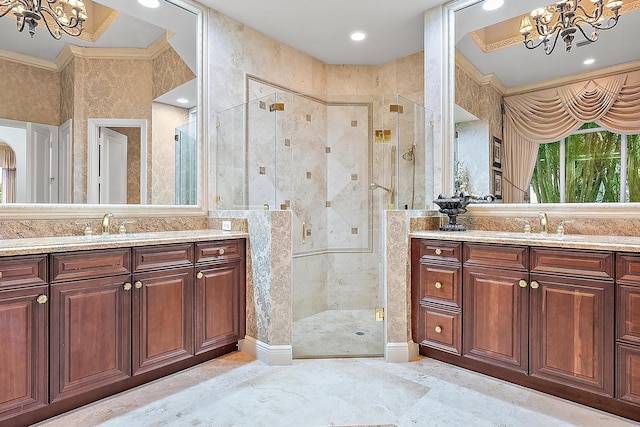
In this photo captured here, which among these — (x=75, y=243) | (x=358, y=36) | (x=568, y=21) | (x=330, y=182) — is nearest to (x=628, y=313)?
(x=568, y=21)

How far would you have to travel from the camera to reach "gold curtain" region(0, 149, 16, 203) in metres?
2.04

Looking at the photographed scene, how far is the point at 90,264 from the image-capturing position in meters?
1.91

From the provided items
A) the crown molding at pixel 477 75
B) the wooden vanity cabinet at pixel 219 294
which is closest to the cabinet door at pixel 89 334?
the wooden vanity cabinet at pixel 219 294

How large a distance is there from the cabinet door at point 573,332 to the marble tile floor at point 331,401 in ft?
0.57

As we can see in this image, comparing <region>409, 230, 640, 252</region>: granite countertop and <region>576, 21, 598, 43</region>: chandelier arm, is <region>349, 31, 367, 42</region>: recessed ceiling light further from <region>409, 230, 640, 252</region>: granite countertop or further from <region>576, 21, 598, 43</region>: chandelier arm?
<region>409, 230, 640, 252</region>: granite countertop

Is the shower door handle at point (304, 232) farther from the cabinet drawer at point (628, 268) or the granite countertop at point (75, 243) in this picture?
the cabinet drawer at point (628, 268)

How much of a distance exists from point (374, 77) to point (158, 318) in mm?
3482

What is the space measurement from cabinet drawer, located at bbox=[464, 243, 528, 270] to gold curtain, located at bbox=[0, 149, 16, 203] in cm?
278

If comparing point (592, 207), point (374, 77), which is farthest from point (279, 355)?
point (374, 77)

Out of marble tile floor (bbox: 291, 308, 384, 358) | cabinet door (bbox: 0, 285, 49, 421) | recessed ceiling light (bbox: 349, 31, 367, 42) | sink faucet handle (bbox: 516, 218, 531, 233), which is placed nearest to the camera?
cabinet door (bbox: 0, 285, 49, 421)

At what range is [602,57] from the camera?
2.28 m

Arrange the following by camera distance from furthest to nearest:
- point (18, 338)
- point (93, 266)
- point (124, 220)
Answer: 1. point (124, 220)
2. point (93, 266)
3. point (18, 338)

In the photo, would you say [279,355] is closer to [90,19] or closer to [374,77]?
[90,19]

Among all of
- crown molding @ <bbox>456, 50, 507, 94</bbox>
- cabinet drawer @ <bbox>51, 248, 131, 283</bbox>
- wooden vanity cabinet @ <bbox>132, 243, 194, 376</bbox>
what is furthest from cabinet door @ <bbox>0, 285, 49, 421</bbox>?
crown molding @ <bbox>456, 50, 507, 94</bbox>
